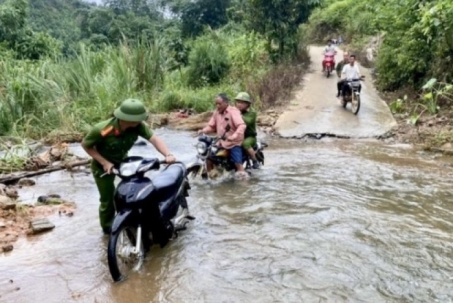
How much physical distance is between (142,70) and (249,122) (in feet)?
28.6

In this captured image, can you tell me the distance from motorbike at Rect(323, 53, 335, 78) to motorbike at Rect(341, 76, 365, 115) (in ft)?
16.6

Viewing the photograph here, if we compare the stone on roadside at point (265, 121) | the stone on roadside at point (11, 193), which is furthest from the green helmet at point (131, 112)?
the stone on roadside at point (265, 121)

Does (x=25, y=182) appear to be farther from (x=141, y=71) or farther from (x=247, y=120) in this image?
(x=141, y=71)

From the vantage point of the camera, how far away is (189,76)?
18109 millimetres

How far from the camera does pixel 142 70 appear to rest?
15812 millimetres

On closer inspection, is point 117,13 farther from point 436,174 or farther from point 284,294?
point 284,294

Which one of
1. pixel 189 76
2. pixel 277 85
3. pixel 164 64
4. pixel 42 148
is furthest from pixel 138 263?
pixel 189 76

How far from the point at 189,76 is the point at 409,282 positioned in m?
14.7

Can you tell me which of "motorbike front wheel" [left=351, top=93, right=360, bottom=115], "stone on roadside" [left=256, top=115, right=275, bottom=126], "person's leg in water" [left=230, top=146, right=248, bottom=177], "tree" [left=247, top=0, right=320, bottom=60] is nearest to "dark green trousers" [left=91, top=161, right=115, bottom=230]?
"person's leg in water" [left=230, top=146, right=248, bottom=177]

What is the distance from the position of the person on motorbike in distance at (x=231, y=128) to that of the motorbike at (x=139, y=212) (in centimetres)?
241

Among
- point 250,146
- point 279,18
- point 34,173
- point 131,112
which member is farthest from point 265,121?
point 131,112

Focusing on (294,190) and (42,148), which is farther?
(42,148)

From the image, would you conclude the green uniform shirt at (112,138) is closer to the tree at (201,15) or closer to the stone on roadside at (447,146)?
the stone on roadside at (447,146)

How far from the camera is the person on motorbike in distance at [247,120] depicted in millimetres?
7737
